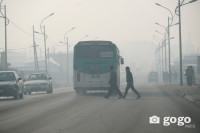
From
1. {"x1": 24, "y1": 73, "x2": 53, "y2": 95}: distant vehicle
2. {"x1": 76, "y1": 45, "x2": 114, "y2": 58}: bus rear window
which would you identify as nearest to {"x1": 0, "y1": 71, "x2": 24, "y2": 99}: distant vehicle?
{"x1": 76, "y1": 45, "x2": 114, "y2": 58}: bus rear window

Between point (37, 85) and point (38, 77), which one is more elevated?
point (38, 77)

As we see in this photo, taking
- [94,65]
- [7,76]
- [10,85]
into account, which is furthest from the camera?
[94,65]

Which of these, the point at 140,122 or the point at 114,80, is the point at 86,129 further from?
the point at 114,80

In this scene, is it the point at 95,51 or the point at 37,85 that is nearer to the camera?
the point at 95,51

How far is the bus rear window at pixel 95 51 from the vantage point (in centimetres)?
3058

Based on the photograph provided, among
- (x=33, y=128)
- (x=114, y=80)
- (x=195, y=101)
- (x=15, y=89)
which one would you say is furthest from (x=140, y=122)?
(x=15, y=89)

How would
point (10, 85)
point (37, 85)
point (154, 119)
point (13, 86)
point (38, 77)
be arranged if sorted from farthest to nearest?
point (38, 77) < point (37, 85) < point (13, 86) < point (10, 85) < point (154, 119)

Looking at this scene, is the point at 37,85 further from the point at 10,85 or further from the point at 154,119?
the point at 154,119

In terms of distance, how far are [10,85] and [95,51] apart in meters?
5.69

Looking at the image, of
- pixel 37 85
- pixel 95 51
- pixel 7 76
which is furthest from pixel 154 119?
pixel 37 85

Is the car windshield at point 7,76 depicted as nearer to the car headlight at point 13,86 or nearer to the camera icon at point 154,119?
the car headlight at point 13,86

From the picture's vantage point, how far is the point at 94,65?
30.4 metres

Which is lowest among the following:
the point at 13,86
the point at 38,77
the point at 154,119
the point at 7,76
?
the point at 154,119

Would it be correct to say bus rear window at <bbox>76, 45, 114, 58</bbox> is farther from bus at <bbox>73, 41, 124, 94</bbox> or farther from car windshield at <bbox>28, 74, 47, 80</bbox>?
car windshield at <bbox>28, 74, 47, 80</bbox>
